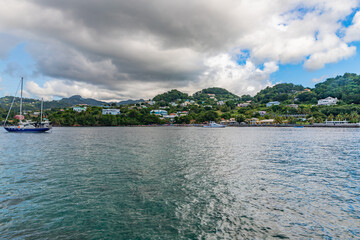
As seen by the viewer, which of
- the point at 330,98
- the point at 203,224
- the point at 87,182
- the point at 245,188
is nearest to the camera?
the point at 203,224

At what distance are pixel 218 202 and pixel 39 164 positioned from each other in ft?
61.5

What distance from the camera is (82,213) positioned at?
9391 mm

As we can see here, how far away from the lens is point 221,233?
765 centimetres

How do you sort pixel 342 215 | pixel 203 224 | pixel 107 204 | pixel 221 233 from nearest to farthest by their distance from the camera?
pixel 221 233, pixel 203 224, pixel 342 215, pixel 107 204

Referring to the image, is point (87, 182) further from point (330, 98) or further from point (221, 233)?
point (330, 98)

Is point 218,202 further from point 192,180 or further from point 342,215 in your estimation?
point 342,215

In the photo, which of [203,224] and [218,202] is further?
[218,202]

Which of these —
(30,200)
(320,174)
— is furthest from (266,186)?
(30,200)

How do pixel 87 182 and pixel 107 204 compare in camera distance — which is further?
pixel 87 182

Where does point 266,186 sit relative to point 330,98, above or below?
below

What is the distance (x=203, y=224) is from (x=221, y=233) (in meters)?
0.96

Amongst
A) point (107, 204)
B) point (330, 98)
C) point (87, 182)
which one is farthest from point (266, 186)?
point (330, 98)

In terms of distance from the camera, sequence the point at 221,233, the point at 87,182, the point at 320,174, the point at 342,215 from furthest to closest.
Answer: the point at 320,174 < the point at 87,182 < the point at 342,215 < the point at 221,233

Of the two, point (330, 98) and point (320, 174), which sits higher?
point (330, 98)
